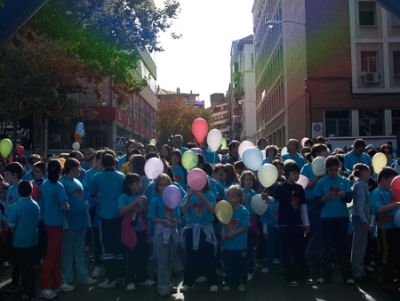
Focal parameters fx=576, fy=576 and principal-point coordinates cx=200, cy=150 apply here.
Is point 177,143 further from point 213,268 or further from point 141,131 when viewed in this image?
point 141,131

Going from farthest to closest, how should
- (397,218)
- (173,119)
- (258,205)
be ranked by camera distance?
(173,119), (258,205), (397,218)

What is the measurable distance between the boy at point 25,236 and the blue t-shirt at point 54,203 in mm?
250

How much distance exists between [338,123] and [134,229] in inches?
986

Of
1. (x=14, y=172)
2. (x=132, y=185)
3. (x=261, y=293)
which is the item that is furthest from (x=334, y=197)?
(x=14, y=172)

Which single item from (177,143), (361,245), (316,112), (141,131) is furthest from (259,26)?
(361,245)

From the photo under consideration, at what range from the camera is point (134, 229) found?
8219 mm

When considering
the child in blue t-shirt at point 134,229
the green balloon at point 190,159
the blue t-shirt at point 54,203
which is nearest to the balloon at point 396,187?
the green balloon at point 190,159

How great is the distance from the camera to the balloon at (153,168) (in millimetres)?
8578

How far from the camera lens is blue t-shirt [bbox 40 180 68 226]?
26.0ft

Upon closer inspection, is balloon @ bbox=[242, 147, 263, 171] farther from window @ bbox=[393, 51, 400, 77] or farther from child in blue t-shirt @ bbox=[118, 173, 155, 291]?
window @ bbox=[393, 51, 400, 77]

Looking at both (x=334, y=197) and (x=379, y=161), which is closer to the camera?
(x=334, y=197)

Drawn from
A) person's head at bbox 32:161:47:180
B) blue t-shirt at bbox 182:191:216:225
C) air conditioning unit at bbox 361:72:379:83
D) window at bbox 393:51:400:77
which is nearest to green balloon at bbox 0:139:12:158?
person's head at bbox 32:161:47:180

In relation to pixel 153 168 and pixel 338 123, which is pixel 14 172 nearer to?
pixel 153 168

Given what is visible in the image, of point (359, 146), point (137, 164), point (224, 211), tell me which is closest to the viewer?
point (224, 211)
